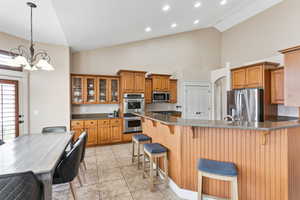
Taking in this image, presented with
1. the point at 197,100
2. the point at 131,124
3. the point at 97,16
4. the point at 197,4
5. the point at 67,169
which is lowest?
the point at 67,169

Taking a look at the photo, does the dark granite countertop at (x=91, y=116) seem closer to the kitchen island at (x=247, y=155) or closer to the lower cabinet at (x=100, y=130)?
the lower cabinet at (x=100, y=130)

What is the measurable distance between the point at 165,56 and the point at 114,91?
2.49 meters

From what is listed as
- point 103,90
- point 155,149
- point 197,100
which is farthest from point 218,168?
point 197,100

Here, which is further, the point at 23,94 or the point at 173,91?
the point at 173,91

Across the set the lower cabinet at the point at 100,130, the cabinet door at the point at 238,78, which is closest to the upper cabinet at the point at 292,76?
the cabinet door at the point at 238,78

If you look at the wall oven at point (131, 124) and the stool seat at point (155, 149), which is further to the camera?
the wall oven at point (131, 124)

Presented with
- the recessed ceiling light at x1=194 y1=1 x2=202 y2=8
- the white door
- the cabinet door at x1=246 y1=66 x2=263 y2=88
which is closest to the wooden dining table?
the recessed ceiling light at x1=194 y1=1 x2=202 y2=8

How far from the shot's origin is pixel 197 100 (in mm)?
6066

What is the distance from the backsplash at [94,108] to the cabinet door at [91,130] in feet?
2.25

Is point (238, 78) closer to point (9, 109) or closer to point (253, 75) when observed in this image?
point (253, 75)

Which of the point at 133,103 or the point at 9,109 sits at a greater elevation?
the point at 133,103

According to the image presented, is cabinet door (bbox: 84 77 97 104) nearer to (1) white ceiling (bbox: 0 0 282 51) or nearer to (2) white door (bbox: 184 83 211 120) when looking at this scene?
(1) white ceiling (bbox: 0 0 282 51)

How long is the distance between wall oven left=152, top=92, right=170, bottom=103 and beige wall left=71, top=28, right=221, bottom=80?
978 millimetres

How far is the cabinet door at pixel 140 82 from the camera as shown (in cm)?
501
